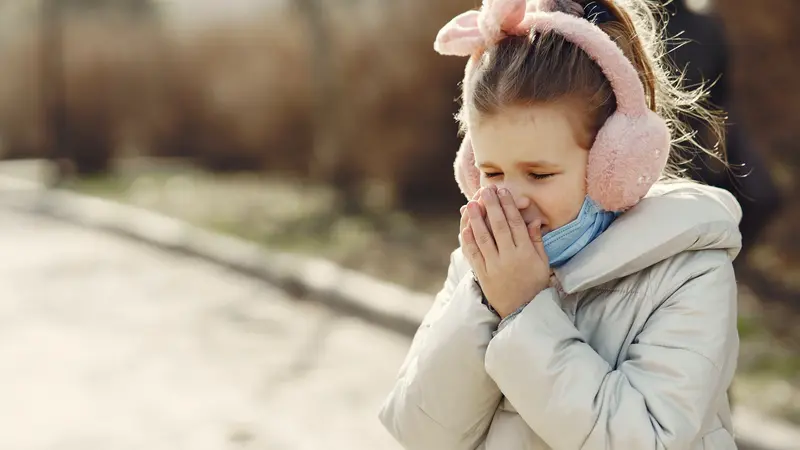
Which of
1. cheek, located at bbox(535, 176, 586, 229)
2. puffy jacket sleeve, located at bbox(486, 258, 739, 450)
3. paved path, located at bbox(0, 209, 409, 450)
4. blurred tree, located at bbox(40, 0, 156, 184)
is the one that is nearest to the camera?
puffy jacket sleeve, located at bbox(486, 258, 739, 450)

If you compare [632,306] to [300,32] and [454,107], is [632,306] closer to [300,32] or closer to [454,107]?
[454,107]

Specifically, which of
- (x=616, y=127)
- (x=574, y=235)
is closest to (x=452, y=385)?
(x=574, y=235)

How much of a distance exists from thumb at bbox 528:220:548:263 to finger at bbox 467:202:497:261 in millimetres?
72

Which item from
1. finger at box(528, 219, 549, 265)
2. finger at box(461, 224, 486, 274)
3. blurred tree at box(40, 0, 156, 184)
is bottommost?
blurred tree at box(40, 0, 156, 184)

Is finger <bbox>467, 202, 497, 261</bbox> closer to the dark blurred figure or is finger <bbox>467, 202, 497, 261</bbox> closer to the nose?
the nose

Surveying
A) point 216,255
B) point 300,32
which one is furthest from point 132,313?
→ point 300,32

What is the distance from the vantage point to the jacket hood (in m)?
1.75

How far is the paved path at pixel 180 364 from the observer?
4.31 m

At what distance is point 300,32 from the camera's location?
497 inches

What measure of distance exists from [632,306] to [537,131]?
14.7 inches

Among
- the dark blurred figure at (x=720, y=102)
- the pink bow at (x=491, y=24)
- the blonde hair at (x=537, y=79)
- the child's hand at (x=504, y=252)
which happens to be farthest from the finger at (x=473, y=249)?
the dark blurred figure at (x=720, y=102)

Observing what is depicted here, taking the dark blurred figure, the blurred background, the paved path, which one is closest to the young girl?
the blurred background

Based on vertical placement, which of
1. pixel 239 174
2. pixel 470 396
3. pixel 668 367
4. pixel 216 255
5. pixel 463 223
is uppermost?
pixel 463 223

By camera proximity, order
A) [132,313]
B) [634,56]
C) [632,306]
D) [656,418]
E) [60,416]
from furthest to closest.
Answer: [132,313]
[60,416]
[634,56]
[632,306]
[656,418]
